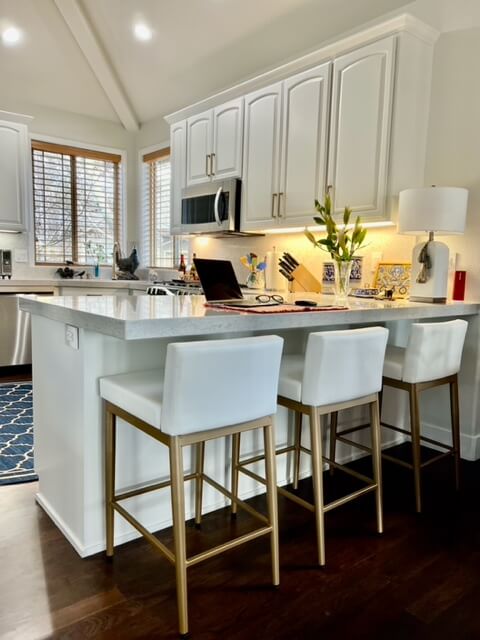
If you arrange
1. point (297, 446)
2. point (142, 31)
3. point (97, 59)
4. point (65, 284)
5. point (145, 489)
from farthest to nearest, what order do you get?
point (65, 284)
point (97, 59)
point (142, 31)
point (297, 446)
point (145, 489)

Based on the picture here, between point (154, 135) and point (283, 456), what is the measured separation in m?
4.17

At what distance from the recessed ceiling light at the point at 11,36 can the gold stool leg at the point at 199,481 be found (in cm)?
431

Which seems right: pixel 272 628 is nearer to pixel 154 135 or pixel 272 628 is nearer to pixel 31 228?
pixel 31 228

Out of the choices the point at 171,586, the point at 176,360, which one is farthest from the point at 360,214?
the point at 171,586

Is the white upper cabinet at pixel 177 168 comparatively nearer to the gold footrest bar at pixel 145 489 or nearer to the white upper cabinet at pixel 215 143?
the white upper cabinet at pixel 215 143

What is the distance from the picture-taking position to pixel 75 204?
529cm

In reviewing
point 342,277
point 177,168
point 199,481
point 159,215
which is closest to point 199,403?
point 199,481

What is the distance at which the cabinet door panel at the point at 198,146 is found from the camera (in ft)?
13.3

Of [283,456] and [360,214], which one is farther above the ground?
A: [360,214]

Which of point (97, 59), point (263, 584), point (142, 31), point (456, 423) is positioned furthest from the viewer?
point (97, 59)

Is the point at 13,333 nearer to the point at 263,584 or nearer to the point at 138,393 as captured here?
the point at 138,393

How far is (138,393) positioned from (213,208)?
8.89ft

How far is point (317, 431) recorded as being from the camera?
172 cm

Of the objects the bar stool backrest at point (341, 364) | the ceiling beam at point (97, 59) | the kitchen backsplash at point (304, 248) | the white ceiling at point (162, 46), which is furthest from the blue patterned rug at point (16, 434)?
the ceiling beam at point (97, 59)
